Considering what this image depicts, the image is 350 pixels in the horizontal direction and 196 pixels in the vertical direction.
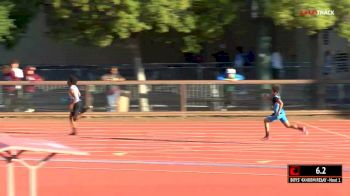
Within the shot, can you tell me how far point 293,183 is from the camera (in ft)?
29.4

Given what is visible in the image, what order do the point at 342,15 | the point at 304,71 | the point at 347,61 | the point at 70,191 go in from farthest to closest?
the point at 347,61
the point at 304,71
the point at 342,15
the point at 70,191

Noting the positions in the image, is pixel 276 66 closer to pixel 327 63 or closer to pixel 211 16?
pixel 211 16

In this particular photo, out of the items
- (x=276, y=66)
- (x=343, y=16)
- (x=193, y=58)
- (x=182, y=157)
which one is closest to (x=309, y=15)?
(x=343, y=16)

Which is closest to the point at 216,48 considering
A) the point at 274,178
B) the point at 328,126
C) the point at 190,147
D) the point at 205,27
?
the point at 205,27

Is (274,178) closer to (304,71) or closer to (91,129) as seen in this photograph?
(91,129)

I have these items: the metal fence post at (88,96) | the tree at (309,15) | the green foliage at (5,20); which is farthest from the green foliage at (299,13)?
the green foliage at (5,20)

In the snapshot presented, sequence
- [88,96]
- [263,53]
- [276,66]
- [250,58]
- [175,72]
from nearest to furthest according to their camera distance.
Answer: [88,96] < [263,53] < [276,66] < [175,72] < [250,58]

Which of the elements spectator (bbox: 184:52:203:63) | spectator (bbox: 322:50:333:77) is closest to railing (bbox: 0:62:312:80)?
spectator (bbox: 322:50:333:77)

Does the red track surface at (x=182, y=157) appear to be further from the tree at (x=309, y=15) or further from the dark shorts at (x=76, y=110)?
the tree at (x=309, y=15)

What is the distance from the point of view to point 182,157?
1163 cm

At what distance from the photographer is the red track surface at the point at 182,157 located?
8812 mm

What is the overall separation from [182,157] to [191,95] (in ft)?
21.7

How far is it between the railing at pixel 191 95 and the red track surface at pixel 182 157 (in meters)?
0.59

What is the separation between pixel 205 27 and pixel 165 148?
6502 mm
